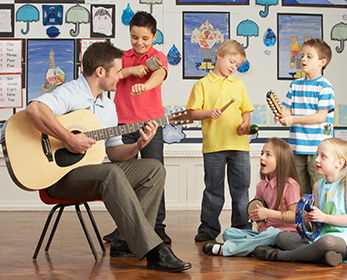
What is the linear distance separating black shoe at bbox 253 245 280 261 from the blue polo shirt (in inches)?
38.3

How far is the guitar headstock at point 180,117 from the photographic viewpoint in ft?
7.72

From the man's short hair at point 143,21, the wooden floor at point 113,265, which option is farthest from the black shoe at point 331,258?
the man's short hair at point 143,21

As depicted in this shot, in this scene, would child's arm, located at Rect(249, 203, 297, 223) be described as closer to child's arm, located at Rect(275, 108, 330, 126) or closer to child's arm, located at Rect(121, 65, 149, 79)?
child's arm, located at Rect(275, 108, 330, 126)

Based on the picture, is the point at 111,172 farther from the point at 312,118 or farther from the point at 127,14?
the point at 127,14

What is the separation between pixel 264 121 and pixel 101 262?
9.85ft

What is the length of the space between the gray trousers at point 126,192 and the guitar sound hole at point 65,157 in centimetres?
6

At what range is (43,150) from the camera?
2145mm

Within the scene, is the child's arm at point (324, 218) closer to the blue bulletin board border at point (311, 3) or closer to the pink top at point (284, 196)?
the pink top at point (284, 196)

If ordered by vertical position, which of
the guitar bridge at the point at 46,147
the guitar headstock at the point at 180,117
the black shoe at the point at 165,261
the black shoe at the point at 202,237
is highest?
the guitar headstock at the point at 180,117

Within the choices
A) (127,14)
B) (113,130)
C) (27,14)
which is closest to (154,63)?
(113,130)

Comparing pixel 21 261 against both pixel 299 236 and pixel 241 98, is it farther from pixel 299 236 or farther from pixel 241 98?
pixel 241 98

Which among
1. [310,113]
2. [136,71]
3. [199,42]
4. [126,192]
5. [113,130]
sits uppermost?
[199,42]

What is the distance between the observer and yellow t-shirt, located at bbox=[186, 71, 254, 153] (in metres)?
2.93

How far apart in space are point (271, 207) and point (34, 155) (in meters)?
1.34
